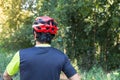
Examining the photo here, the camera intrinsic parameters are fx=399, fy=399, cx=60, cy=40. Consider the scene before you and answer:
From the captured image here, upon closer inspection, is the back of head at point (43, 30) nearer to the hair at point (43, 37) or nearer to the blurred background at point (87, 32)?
the hair at point (43, 37)

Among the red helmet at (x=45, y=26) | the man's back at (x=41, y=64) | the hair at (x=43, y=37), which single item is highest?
the red helmet at (x=45, y=26)

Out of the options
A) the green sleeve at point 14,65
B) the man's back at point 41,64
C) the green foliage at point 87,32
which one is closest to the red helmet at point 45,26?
the man's back at point 41,64

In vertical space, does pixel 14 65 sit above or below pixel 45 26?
below

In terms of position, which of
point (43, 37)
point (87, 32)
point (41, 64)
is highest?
point (43, 37)

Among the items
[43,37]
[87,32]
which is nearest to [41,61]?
[43,37]

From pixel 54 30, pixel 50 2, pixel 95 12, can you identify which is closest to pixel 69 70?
pixel 54 30

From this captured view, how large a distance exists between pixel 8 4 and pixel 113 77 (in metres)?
15.2

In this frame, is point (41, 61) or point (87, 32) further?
point (87, 32)

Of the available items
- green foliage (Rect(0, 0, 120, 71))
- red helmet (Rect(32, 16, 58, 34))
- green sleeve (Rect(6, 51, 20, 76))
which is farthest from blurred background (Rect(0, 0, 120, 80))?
green sleeve (Rect(6, 51, 20, 76))

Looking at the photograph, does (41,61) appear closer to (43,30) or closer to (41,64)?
→ (41,64)


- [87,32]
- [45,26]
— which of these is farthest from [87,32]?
[45,26]

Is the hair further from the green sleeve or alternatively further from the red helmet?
the green sleeve

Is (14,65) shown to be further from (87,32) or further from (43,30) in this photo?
(87,32)

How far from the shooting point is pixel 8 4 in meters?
22.9
